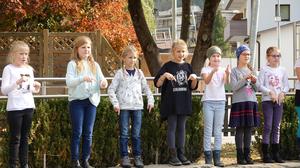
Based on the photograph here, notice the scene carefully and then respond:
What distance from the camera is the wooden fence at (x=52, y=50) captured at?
16406mm

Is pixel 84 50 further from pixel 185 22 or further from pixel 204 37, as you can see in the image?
pixel 185 22

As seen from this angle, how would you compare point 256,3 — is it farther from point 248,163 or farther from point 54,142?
point 54,142

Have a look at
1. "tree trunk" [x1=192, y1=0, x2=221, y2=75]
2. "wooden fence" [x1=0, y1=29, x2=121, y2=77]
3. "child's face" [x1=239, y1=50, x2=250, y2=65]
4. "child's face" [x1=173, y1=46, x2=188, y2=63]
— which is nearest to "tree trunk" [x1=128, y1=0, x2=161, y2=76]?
"tree trunk" [x1=192, y1=0, x2=221, y2=75]

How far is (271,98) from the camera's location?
8461 mm

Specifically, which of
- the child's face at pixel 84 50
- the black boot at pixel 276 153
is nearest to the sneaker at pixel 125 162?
the child's face at pixel 84 50

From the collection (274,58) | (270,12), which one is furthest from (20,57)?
(270,12)

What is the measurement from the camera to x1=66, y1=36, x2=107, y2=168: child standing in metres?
7.57

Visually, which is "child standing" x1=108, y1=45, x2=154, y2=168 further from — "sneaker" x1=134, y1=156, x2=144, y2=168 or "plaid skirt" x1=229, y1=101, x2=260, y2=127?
"plaid skirt" x1=229, y1=101, x2=260, y2=127

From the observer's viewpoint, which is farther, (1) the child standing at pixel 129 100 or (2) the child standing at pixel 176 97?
(2) the child standing at pixel 176 97

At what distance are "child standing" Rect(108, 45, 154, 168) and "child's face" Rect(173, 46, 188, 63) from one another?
1.80ft

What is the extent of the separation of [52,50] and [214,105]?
30.8 ft

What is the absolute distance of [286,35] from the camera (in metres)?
36.8

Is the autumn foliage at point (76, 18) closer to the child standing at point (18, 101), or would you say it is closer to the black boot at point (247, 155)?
the child standing at point (18, 101)

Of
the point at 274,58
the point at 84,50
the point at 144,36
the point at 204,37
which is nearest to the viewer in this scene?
the point at 84,50
